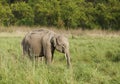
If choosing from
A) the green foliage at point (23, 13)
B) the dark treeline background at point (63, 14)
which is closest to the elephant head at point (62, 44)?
the dark treeline background at point (63, 14)

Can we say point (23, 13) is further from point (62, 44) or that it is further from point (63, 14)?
point (62, 44)

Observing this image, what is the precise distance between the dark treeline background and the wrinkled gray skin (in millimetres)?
18716

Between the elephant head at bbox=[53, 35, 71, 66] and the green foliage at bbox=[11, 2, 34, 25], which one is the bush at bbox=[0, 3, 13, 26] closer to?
the green foliage at bbox=[11, 2, 34, 25]

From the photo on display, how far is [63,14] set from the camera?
91.6 feet

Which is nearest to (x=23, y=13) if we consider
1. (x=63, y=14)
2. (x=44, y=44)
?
(x=63, y=14)

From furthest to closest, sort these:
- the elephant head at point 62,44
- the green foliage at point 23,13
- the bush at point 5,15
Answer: the green foliage at point 23,13, the bush at point 5,15, the elephant head at point 62,44

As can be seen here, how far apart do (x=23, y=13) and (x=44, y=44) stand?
21.6 metres

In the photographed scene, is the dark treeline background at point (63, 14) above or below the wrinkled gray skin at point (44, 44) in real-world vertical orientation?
below

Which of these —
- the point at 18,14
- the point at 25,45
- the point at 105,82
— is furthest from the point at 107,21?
the point at 105,82

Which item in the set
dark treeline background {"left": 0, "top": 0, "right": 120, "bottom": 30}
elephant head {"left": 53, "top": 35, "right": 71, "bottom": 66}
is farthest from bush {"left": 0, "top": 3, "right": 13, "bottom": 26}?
elephant head {"left": 53, "top": 35, "right": 71, "bottom": 66}

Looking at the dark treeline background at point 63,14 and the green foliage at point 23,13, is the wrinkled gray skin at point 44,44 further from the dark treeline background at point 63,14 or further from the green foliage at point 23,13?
the green foliage at point 23,13

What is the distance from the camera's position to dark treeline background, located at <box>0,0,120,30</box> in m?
27.7

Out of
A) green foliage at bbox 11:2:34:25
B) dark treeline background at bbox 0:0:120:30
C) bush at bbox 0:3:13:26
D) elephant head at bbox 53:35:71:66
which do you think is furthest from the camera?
green foliage at bbox 11:2:34:25

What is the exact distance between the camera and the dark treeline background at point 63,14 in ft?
90.8
